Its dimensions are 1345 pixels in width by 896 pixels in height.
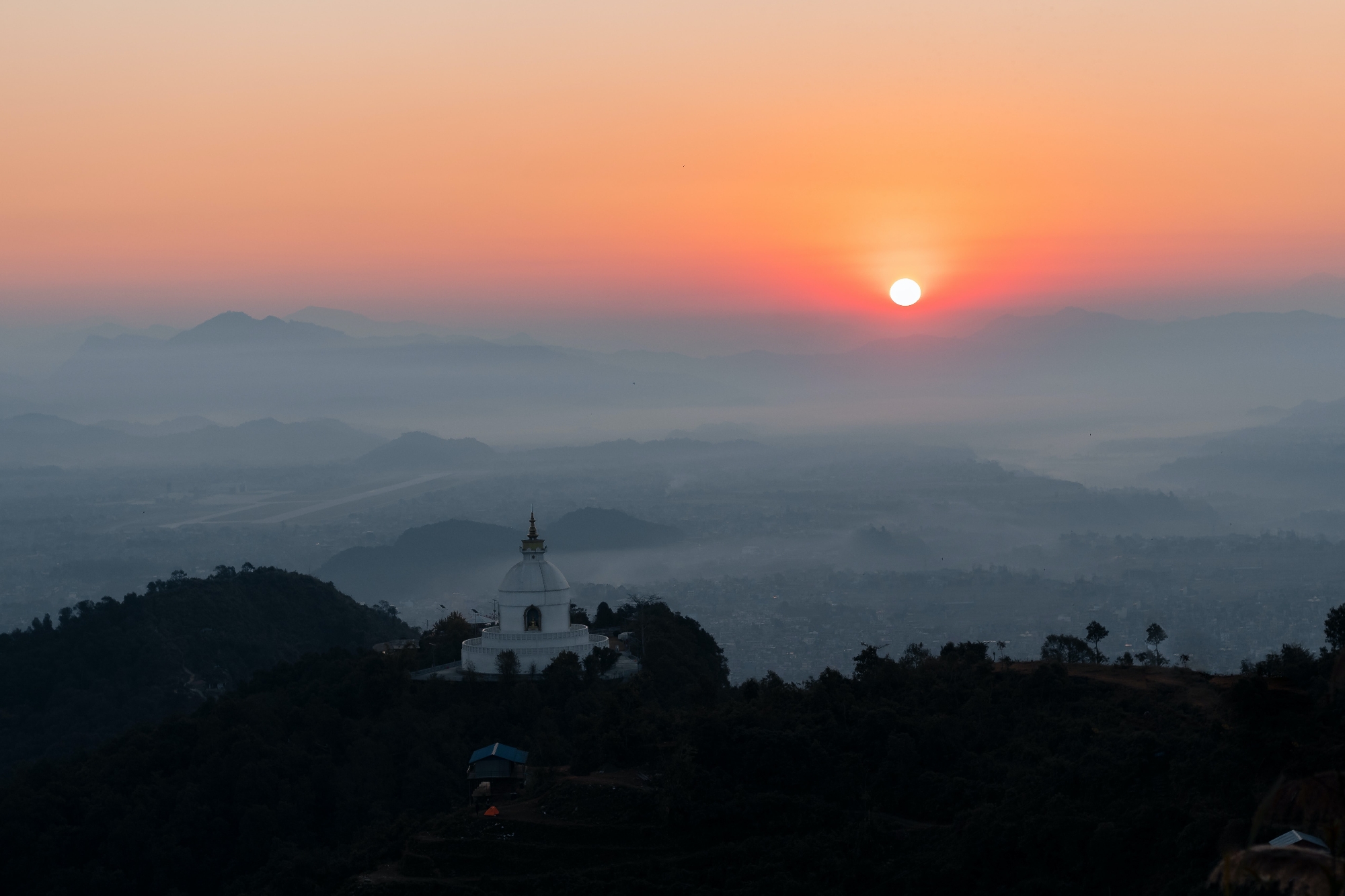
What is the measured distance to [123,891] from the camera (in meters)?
26.8

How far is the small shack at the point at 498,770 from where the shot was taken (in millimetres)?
25359

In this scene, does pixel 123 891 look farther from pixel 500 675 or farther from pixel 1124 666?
pixel 1124 666

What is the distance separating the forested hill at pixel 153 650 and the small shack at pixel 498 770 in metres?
17.1

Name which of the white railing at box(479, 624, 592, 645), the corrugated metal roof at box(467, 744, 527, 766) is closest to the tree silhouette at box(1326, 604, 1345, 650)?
the corrugated metal roof at box(467, 744, 527, 766)

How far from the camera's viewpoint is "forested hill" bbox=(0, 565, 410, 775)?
43.3 meters

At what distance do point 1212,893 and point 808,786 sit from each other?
912 centimetres

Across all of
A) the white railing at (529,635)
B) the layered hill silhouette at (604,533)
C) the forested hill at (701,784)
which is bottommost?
the forested hill at (701,784)

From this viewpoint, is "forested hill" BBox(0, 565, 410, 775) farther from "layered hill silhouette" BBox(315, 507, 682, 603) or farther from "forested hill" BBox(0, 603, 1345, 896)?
"layered hill silhouette" BBox(315, 507, 682, 603)

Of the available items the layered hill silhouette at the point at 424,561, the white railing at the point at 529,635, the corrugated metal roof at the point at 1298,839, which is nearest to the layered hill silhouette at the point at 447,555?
the layered hill silhouette at the point at 424,561

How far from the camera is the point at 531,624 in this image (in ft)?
113

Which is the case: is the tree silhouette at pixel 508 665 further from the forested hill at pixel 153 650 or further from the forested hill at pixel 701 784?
the forested hill at pixel 153 650

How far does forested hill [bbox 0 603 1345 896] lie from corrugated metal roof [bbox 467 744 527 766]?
41 centimetres

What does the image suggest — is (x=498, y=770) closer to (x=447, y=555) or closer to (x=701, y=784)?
(x=701, y=784)

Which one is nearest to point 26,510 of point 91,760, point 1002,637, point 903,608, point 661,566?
point 661,566
